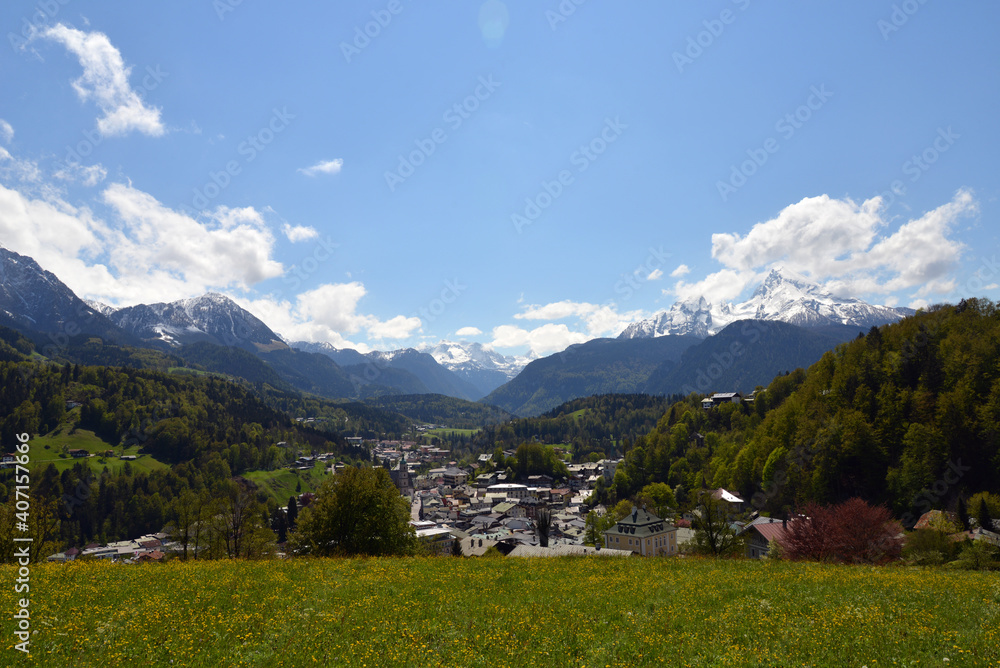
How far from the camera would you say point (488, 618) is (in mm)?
15820

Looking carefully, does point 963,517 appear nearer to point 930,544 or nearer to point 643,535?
point 930,544

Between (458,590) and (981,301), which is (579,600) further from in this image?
(981,301)

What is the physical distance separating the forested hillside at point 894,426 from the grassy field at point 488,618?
66.6 meters

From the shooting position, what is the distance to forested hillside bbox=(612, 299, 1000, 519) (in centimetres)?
7200

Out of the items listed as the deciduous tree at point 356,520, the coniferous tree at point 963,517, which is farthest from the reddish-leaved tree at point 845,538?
the deciduous tree at point 356,520

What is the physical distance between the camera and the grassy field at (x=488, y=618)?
12.4m

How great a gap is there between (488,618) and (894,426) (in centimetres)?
9633

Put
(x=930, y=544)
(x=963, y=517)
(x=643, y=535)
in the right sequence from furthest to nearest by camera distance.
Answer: (x=643, y=535) → (x=963, y=517) → (x=930, y=544)

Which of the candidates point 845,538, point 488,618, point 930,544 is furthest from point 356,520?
point 930,544

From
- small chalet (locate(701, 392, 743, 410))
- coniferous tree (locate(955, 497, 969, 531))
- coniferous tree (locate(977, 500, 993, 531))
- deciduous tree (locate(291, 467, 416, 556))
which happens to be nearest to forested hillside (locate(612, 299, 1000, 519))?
coniferous tree (locate(977, 500, 993, 531))

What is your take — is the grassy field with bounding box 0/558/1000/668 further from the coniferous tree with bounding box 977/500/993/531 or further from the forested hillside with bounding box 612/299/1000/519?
the forested hillside with bounding box 612/299/1000/519

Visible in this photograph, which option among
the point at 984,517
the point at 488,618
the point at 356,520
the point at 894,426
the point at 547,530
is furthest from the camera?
the point at 547,530

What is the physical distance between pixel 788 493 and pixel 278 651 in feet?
358

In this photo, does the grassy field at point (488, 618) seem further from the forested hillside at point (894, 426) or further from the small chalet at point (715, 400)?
the small chalet at point (715, 400)
